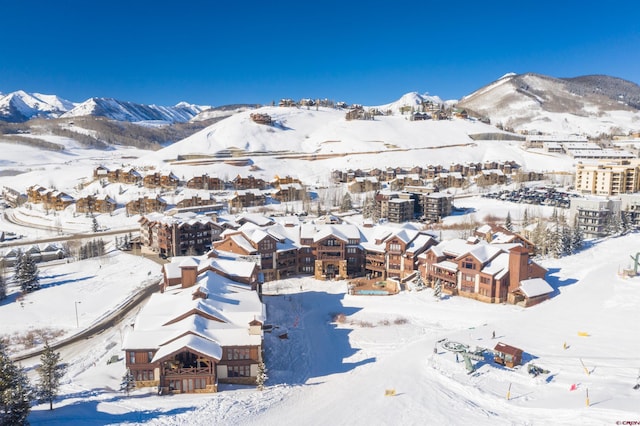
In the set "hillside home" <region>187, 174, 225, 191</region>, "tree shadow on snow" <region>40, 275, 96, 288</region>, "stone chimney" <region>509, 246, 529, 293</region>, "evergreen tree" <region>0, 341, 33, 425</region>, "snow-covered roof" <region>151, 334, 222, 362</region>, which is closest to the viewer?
"evergreen tree" <region>0, 341, 33, 425</region>

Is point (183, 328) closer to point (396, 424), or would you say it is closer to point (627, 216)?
point (396, 424)

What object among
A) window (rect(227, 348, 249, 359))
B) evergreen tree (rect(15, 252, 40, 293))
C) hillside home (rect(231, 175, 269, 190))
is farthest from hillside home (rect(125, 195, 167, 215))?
window (rect(227, 348, 249, 359))

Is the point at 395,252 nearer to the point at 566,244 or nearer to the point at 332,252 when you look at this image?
the point at 332,252

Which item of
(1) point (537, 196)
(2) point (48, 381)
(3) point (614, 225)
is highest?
(1) point (537, 196)

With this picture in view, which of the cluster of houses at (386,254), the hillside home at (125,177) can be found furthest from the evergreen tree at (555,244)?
the hillside home at (125,177)

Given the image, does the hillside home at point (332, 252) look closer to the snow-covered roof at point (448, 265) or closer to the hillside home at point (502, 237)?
the snow-covered roof at point (448, 265)

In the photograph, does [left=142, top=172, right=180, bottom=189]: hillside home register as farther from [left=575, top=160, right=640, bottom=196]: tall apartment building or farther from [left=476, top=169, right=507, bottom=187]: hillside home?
[left=575, top=160, right=640, bottom=196]: tall apartment building

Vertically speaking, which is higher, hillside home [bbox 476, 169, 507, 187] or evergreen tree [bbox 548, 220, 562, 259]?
hillside home [bbox 476, 169, 507, 187]

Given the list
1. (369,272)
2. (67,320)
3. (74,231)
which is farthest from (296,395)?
(74,231)

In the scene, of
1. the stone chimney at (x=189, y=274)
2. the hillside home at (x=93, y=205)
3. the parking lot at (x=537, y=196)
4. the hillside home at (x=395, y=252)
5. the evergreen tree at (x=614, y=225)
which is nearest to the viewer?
the stone chimney at (x=189, y=274)

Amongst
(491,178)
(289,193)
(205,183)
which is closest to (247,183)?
(205,183)
